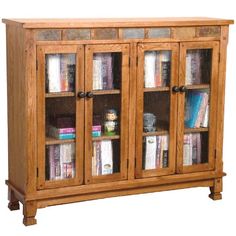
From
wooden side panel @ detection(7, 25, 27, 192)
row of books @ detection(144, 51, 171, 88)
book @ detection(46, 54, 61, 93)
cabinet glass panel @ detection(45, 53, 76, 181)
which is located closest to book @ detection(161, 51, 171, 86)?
row of books @ detection(144, 51, 171, 88)

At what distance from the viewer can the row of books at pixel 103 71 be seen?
217 inches

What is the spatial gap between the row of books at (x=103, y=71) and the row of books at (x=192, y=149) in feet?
2.69

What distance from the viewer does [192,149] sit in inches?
236

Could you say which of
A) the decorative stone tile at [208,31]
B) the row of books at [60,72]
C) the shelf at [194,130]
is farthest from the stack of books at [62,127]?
the decorative stone tile at [208,31]

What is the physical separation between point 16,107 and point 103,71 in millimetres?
693

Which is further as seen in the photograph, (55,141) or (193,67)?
(193,67)

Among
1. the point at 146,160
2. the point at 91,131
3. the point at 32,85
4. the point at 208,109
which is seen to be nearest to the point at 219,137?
the point at 208,109

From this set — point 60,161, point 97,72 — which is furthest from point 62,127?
point 97,72

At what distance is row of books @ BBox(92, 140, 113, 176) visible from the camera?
18.5 ft

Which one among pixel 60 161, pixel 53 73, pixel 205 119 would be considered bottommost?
pixel 60 161

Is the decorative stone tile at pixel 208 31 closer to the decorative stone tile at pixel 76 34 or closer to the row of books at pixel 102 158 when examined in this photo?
the decorative stone tile at pixel 76 34

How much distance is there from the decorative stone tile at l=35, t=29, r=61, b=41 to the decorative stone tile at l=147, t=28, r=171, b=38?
2.37 ft

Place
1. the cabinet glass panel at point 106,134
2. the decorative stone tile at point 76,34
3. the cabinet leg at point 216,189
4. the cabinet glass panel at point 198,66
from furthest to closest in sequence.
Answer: the cabinet leg at point 216,189
the cabinet glass panel at point 198,66
the cabinet glass panel at point 106,134
the decorative stone tile at point 76,34

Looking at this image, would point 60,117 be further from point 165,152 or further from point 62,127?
point 165,152
